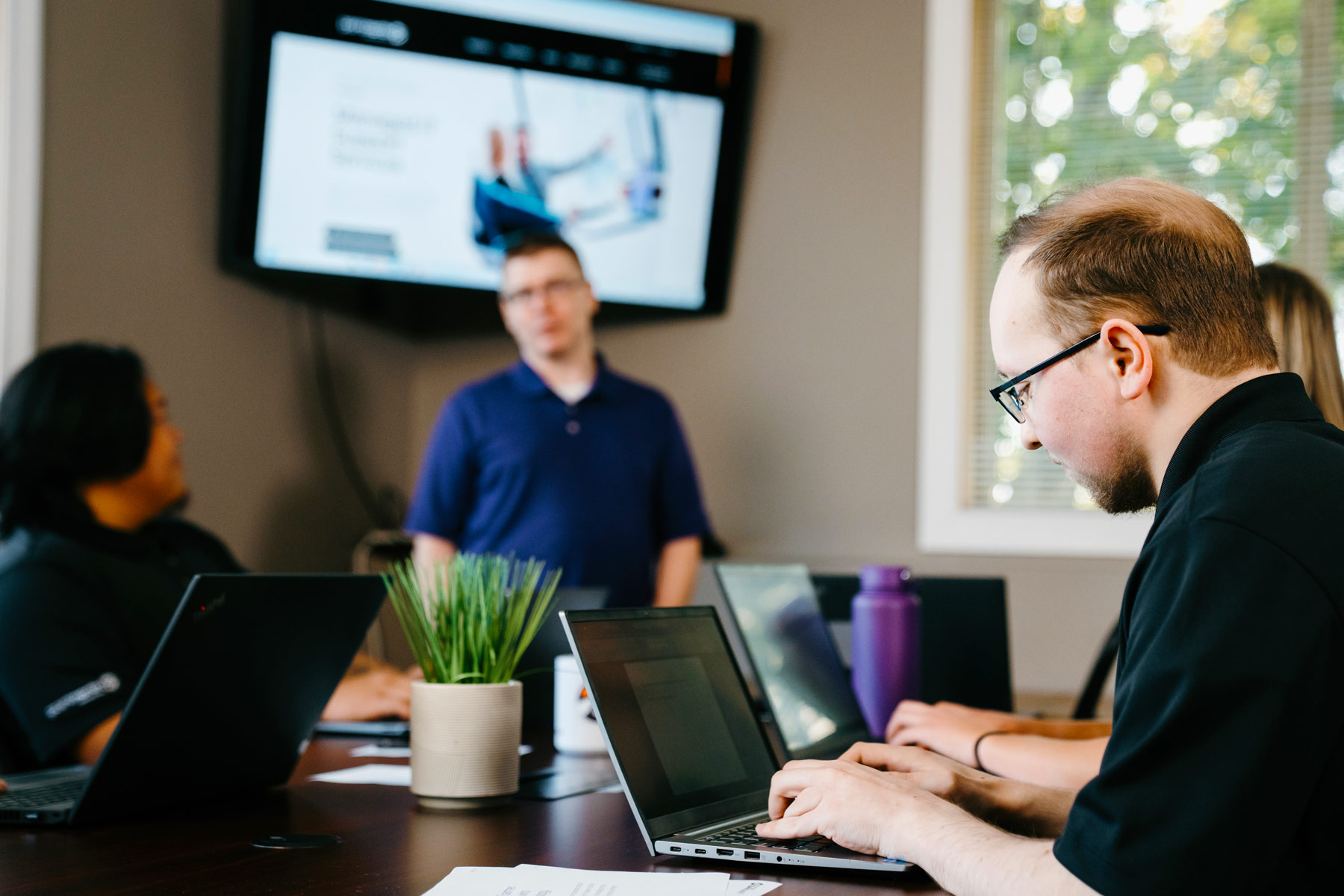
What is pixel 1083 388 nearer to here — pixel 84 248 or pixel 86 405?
pixel 86 405

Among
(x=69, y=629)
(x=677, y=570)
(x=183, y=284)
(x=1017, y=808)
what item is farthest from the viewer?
(x=677, y=570)

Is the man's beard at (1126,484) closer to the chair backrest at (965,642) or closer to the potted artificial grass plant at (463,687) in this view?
the potted artificial grass plant at (463,687)

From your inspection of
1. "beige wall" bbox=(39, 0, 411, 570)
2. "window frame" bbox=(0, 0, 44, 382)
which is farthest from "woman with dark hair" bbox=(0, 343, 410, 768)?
"beige wall" bbox=(39, 0, 411, 570)

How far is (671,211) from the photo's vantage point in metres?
3.40

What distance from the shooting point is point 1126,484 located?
3.20ft

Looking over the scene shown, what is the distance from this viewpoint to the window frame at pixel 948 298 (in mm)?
3281

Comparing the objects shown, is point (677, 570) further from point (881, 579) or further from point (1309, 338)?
point (1309, 338)

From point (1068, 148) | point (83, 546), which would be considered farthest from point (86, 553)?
point (1068, 148)

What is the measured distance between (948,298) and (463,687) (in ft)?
7.86

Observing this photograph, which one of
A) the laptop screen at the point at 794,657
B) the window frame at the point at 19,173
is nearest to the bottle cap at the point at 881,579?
the laptop screen at the point at 794,657

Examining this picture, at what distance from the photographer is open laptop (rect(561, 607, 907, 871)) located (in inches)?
40.6

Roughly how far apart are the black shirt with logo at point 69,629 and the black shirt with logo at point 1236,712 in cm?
125

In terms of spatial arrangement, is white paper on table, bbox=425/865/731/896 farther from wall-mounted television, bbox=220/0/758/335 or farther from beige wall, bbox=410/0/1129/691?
beige wall, bbox=410/0/1129/691

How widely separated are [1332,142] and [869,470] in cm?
149
